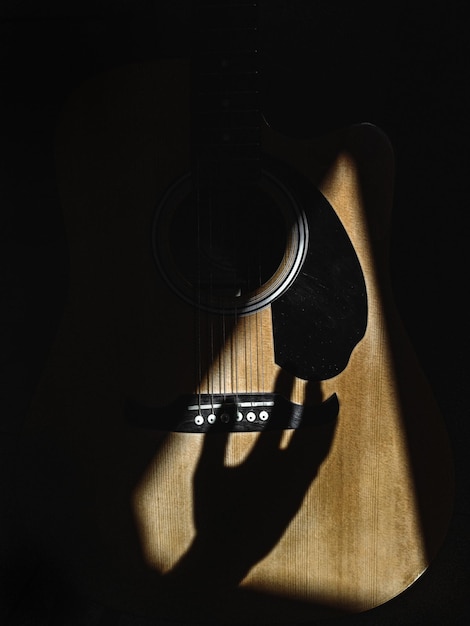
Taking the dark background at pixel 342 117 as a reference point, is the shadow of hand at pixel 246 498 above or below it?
below

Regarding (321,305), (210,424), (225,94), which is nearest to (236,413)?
(210,424)

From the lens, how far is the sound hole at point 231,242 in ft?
2.68

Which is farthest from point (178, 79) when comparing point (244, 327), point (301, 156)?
point (244, 327)

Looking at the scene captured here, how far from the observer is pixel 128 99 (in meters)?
0.80

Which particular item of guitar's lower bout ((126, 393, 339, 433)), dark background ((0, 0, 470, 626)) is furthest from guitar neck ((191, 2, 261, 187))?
guitar's lower bout ((126, 393, 339, 433))

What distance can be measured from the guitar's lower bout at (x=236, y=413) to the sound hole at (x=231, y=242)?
126 millimetres

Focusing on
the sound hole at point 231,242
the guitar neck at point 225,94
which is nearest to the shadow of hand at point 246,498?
the sound hole at point 231,242

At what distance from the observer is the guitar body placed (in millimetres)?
813

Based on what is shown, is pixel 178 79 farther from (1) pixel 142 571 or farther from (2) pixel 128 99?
(1) pixel 142 571

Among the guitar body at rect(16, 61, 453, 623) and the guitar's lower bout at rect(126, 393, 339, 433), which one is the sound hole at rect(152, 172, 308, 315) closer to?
the guitar body at rect(16, 61, 453, 623)

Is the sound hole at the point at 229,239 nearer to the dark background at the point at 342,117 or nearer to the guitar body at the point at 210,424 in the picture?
the guitar body at the point at 210,424

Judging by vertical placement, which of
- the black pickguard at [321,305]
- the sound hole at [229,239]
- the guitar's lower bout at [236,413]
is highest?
the sound hole at [229,239]

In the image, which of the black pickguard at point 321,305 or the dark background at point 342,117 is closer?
the black pickguard at point 321,305

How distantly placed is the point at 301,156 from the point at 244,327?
0.25 metres
